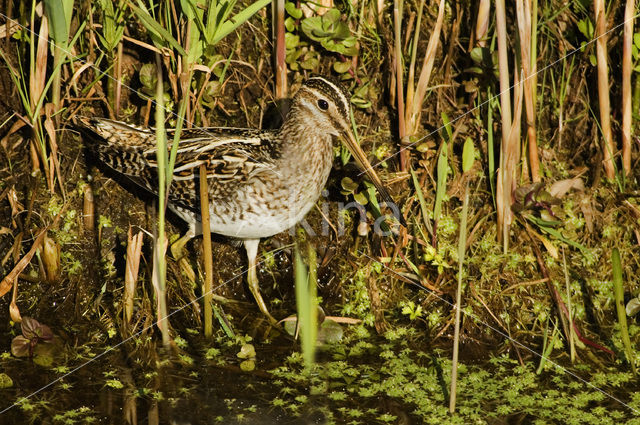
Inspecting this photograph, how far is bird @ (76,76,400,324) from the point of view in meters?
4.46

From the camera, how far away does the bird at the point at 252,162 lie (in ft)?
14.6

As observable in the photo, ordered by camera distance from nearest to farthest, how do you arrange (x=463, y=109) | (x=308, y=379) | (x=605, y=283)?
(x=308, y=379) < (x=605, y=283) < (x=463, y=109)

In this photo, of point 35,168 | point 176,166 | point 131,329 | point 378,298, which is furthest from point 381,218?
point 35,168

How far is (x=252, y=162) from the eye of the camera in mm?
4512

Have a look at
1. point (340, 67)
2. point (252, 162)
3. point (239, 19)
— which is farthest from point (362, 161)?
point (239, 19)

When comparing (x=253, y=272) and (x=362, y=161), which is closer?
(x=362, y=161)

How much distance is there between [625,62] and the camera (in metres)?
4.85

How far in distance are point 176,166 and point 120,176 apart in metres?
0.54

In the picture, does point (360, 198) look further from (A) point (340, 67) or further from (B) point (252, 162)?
(A) point (340, 67)

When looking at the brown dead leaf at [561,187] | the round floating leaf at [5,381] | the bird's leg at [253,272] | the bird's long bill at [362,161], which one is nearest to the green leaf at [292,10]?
the bird's long bill at [362,161]

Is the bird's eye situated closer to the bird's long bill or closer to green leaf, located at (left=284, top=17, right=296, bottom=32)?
the bird's long bill

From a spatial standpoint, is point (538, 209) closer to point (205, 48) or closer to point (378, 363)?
point (378, 363)

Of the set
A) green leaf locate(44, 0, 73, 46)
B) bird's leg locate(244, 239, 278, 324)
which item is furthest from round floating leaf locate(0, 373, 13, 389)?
green leaf locate(44, 0, 73, 46)

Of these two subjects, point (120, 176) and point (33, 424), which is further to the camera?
point (120, 176)
